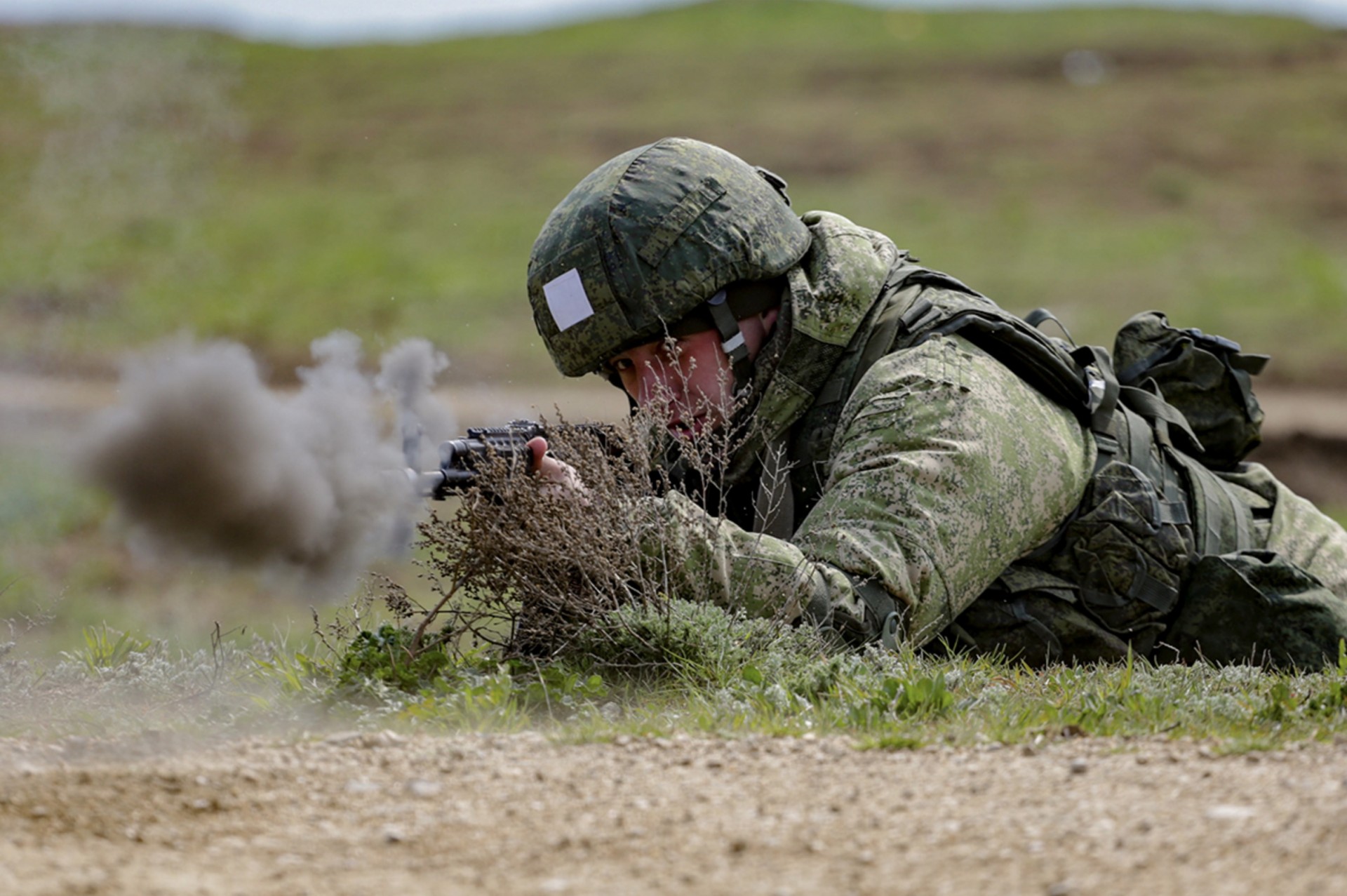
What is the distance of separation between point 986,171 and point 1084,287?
10392 millimetres

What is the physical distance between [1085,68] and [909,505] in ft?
138

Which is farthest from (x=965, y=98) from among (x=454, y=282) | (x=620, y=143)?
(x=454, y=282)

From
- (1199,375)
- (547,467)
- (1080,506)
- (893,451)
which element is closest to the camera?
(893,451)

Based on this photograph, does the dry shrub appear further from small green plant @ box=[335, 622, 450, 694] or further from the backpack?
the backpack

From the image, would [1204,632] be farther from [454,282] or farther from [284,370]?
[454,282]

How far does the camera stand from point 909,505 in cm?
441

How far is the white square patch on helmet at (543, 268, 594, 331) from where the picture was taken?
514 cm

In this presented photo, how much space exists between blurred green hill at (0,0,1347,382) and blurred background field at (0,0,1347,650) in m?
0.12

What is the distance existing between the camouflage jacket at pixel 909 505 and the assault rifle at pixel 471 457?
49cm

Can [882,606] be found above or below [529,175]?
below

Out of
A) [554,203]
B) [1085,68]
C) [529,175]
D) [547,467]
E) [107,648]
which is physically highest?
[1085,68]

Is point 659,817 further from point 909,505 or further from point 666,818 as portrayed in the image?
point 909,505

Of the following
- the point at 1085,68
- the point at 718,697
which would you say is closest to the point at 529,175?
the point at 1085,68

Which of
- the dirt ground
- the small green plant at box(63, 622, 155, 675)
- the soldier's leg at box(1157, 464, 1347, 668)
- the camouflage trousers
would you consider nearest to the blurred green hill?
the small green plant at box(63, 622, 155, 675)
